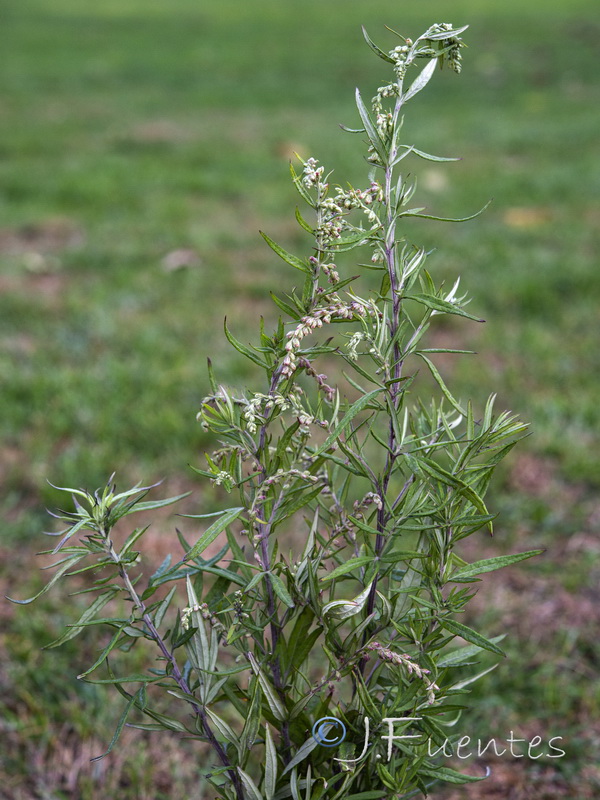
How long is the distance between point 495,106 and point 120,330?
9.99 meters

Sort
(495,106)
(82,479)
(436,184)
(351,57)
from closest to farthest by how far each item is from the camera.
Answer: (82,479) → (436,184) → (495,106) → (351,57)

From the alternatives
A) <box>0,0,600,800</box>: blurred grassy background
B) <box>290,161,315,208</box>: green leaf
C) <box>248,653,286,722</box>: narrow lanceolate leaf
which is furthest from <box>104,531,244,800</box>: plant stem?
<box>0,0,600,800</box>: blurred grassy background

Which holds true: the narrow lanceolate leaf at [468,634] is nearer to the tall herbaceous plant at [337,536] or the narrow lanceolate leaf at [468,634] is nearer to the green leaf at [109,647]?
the tall herbaceous plant at [337,536]

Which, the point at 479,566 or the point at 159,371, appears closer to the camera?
the point at 479,566

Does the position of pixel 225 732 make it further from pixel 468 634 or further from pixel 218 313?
pixel 218 313

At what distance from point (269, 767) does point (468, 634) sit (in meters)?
0.41

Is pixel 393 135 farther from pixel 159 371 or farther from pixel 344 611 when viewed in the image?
pixel 159 371

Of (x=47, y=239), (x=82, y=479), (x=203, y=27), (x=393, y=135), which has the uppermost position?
(x=393, y=135)

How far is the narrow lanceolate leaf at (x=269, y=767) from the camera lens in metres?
1.29

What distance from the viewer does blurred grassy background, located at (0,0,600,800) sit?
97.3 inches

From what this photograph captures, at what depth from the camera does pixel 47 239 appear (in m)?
6.53

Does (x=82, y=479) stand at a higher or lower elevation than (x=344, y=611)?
lower

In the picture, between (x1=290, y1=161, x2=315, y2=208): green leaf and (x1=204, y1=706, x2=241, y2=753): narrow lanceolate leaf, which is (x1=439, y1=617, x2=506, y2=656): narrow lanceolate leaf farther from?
(x1=290, y1=161, x2=315, y2=208): green leaf

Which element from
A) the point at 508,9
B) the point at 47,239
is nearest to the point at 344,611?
the point at 47,239
